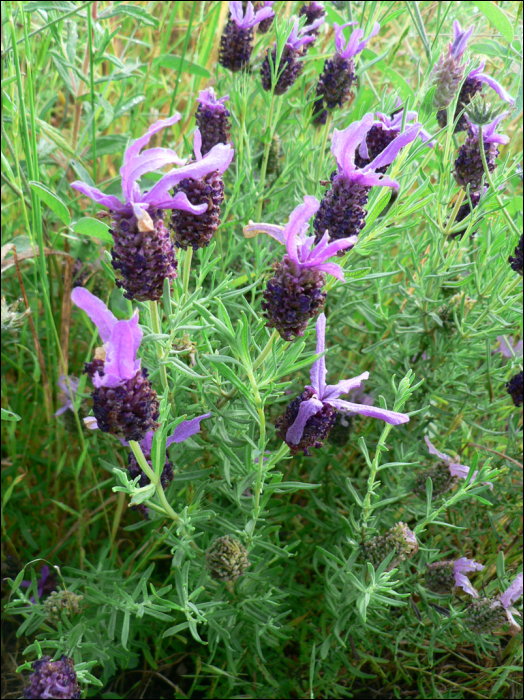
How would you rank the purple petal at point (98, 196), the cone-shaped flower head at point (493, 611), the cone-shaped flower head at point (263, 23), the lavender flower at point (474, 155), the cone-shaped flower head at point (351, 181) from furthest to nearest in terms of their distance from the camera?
the cone-shaped flower head at point (263, 23) → the cone-shaped flower head at point (493, 611) → the lavender flower at point (474, 155) → the cone-shaped flower head at point (351, 181) → the purple petal at point (98, 196)

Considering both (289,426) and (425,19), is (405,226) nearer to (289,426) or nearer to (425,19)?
(289,426)

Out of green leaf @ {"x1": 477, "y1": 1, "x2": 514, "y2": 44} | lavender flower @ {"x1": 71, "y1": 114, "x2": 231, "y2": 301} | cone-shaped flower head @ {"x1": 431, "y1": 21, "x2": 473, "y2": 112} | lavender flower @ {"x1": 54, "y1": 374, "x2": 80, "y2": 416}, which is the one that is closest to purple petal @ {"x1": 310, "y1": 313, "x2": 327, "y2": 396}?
lavender flower @ {"x1": 71, "y1": 114, "x2": 231, "y2": 301}

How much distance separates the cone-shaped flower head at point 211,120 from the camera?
1353 mm

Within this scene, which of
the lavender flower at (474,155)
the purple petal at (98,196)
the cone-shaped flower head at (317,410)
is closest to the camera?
the purple petal at (98,196)

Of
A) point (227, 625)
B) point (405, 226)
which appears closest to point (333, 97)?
point (405, 226)

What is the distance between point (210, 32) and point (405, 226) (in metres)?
1.55

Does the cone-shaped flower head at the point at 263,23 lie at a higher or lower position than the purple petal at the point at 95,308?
Result: higher

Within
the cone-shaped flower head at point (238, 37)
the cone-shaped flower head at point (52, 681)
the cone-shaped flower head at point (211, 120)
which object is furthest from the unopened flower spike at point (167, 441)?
the cone-shaped flower head at point (238, 37)

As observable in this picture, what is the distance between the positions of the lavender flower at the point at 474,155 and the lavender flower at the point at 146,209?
0.69 m

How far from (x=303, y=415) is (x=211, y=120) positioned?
27.5 inches

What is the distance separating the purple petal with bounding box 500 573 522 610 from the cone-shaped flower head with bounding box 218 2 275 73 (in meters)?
1.45

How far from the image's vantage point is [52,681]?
3.32 feet

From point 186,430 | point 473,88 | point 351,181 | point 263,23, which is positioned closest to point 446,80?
point 473,88

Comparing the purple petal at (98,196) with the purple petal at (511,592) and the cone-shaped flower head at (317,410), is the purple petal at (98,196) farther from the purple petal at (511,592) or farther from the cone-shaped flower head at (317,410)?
the purple petal at (511,592)
